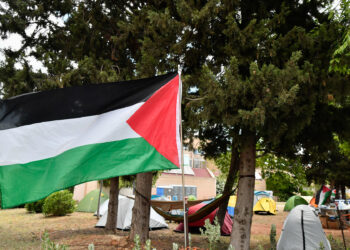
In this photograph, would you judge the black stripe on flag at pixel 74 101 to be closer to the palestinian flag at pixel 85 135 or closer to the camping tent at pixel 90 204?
the palestinian flag at pixel 85 135

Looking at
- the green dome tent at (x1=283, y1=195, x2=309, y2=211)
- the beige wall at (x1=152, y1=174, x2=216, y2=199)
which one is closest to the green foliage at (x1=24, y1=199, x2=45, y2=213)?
the beige wall at (x1=152, y1=174, x2=216, y2=199)

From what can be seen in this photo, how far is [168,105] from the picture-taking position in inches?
→ 140

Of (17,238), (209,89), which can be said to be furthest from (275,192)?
(209,89)

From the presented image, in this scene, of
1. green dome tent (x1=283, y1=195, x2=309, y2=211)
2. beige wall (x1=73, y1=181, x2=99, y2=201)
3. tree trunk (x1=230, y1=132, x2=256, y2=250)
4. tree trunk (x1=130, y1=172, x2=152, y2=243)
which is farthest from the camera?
beige wall (x1=73, y1=181, x2=99, y2=201)

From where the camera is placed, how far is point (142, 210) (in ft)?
22.6

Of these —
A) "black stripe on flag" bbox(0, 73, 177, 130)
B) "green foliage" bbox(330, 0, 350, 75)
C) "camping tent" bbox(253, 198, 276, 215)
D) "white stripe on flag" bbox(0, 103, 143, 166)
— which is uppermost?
"green foliage" bbox(330, 0, 350, 75)

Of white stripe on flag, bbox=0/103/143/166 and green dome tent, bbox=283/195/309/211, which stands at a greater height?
white stripe on flag, bbox=0/103/143/166

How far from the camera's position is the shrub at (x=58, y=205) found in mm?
15422

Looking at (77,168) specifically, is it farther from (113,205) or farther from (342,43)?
(113,205)

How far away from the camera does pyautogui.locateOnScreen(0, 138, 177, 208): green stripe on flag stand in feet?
10.1

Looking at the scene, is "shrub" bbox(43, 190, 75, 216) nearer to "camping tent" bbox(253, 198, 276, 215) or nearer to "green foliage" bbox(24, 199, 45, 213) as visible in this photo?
"green foliage" bbox(24, 199, 45, 213)

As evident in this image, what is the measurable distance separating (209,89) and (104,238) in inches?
179

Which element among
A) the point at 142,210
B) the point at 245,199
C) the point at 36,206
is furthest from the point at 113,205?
the point at 36,206

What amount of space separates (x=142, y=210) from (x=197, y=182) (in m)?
25.7
